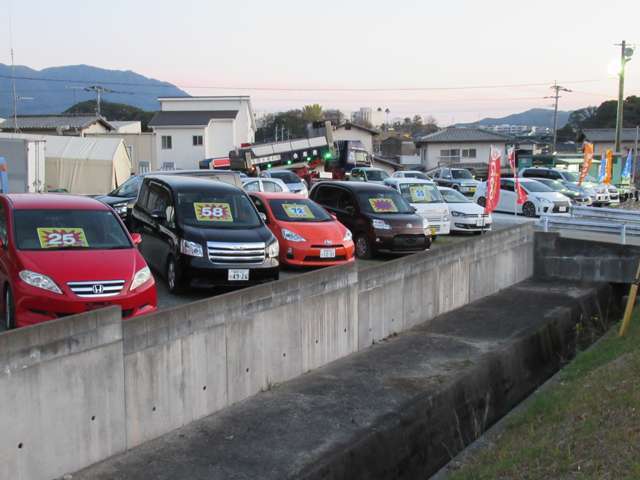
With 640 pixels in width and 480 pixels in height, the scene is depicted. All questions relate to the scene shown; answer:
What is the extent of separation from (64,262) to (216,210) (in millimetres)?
3851

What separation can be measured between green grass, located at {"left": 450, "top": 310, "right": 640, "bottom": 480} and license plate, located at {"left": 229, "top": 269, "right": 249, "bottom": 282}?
4306mm

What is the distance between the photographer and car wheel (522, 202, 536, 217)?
26.4m

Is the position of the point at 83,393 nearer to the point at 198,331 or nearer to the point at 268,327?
the point at 198,331

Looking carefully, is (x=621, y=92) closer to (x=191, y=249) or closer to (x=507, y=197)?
(x=507, y=197)

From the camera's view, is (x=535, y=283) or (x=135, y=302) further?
(x=535, y=283)

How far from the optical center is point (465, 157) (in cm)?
6450

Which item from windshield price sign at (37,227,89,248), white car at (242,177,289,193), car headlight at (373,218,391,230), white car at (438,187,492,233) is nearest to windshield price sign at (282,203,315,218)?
car headlight at (373,218,391,230)

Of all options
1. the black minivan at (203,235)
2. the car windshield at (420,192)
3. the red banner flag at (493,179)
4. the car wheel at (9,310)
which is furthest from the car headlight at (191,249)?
the red banner flag at (493,179)

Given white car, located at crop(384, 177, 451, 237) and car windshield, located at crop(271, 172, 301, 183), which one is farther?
car windshield, located at crop(271, 172, 301, 183)

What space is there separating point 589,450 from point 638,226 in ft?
46.9

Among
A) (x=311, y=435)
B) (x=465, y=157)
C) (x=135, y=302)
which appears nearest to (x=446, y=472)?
(x=311, y=435)

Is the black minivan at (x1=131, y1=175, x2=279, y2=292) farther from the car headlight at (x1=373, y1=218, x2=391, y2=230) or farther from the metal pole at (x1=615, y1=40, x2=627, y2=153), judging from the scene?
the metal pole at (x1=615, y1=40, x2=627, y2=153)

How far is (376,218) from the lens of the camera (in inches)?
596

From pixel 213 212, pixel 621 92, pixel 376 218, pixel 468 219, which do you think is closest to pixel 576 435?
pixel 213 212
